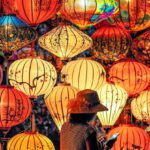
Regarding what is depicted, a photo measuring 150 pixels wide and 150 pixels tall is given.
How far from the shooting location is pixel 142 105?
10.2 m

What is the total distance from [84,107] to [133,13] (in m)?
2.19

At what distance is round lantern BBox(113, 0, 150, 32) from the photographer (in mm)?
9383

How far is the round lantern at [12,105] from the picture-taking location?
378 inches

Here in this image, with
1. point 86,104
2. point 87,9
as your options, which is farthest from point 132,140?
point 86,104

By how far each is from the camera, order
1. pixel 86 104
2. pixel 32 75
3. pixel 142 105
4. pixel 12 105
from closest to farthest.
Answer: pixel 86 104 → pixel 12 105 → pixel 32 75 → pixel 142 105

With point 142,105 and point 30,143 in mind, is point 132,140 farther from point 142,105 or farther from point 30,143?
point 30,143

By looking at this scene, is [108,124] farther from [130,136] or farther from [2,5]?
[2,5]

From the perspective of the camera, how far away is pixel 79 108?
7.41m

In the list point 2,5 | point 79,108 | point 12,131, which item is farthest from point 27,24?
point 12,131

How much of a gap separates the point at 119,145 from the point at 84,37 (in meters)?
1.24

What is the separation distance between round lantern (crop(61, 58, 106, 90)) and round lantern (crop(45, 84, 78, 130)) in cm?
11

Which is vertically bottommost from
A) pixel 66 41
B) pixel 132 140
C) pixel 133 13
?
pixel 132 140

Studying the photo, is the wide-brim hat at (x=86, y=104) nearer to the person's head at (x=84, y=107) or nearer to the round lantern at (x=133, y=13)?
the person's head at (x=84, y=107)

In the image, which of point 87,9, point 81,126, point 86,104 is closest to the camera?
point 81,126
